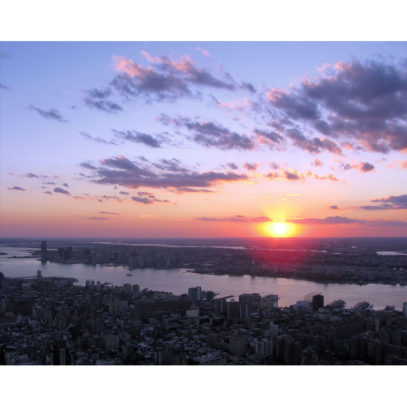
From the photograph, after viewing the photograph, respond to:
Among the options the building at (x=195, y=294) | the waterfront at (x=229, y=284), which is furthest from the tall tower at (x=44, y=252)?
the building at (x=195, y=294)

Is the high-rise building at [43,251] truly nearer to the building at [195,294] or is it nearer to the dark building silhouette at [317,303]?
the building at [195,294]

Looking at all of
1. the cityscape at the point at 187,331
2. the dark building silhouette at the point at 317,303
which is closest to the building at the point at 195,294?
the cityscape at the point at 187,331

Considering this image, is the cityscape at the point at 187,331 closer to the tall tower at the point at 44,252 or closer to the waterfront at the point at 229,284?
the waterfront at the point at 229,284

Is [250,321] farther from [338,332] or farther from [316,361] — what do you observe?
[316,361]

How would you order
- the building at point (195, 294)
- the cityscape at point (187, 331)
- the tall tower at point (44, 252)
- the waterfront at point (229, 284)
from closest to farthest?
the cityscape at point (187, 331)
the building at point (195, 294)
the waterfront at point (229, 284)
the tall tower at point (44, 252)

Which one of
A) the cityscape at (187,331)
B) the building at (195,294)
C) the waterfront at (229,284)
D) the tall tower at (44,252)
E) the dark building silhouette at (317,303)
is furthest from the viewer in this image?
the tall tower at (44,252)

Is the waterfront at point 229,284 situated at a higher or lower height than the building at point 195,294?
lower

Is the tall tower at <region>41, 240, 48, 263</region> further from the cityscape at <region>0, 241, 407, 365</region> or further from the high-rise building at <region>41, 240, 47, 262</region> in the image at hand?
the cityscape at <region>0, 241, 407, 365</region>

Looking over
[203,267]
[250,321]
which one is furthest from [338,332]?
[203,267]

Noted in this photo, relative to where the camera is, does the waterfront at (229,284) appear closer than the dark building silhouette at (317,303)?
No

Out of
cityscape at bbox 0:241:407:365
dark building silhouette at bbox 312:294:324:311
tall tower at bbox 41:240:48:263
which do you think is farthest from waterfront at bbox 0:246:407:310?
cityscape at bbox 0:241:407:365
